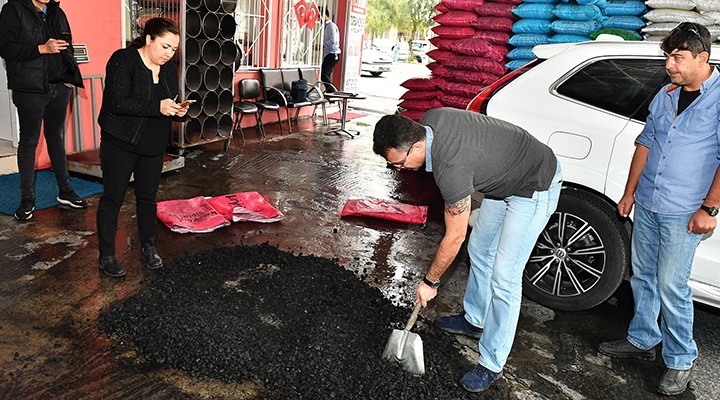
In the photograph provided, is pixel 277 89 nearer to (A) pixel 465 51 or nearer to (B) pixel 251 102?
(B) pixel 251 102

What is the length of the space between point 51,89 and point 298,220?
7.88 ft

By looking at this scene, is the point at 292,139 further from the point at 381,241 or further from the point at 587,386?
the point at 587,386

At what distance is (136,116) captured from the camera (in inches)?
148

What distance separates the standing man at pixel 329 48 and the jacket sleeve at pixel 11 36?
288 inches

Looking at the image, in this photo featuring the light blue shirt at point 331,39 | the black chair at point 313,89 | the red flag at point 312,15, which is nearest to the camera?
the black chair at point 313,89

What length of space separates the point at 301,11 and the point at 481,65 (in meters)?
4.99

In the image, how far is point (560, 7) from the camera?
259 inches

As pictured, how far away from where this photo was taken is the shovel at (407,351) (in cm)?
311

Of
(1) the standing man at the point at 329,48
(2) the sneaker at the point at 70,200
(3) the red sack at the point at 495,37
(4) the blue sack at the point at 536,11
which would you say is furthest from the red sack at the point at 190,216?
(1) the standing man at the point at 329,48

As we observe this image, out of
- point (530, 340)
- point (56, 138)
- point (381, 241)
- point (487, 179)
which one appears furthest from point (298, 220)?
point (487, 179)

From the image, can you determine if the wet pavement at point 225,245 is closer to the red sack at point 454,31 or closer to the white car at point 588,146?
the white car at point 588,146

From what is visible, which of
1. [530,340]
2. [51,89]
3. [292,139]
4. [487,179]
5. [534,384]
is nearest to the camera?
[487,179]

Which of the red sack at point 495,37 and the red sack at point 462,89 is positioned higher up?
the red sack at point 495,37

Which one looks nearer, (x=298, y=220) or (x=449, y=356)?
(x=449, y=356)
